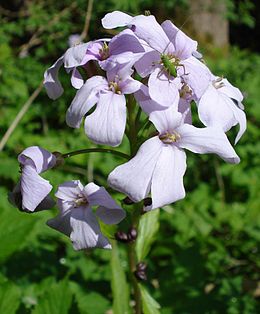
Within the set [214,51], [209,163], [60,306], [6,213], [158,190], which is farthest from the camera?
[214,51]

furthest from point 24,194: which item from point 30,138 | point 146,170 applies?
point 30,138

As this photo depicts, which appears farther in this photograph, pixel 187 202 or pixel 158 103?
pixel 187 202

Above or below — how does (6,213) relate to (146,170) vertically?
below

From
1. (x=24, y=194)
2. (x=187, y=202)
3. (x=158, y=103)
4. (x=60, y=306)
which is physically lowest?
(x=187, y=202)

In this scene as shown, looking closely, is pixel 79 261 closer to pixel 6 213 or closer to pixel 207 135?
pixel 6 213

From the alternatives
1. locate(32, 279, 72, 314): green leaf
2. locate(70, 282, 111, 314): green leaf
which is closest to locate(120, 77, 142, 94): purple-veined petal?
locate(32, 279, 72, 314): green leaf

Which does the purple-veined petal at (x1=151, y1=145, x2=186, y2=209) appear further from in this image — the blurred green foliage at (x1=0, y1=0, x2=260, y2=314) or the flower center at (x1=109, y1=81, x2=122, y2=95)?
the blurred green foliage at (x1=0, y1=0, x2=260, y2=314)

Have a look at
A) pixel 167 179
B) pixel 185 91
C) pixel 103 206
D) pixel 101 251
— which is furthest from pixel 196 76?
pixel 101 251
